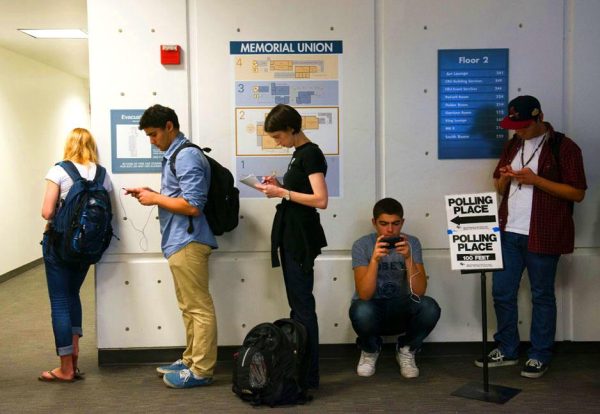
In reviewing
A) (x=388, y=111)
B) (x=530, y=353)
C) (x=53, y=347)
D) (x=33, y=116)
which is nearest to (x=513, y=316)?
(x=530, y=353)

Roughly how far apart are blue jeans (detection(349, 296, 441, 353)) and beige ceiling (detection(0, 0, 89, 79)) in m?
3.63

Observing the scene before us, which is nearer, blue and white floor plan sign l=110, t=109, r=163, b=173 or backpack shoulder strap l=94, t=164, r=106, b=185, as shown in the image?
backpack shoulder strap l=94, t=164, r=106, b=185

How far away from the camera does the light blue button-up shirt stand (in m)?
3.61

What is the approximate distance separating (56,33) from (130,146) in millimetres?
3621

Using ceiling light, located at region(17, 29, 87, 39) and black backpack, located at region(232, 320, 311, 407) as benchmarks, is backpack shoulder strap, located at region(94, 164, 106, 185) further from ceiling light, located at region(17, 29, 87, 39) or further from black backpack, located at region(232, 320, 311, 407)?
ceiling light, located at region(17, 29, 87, 39)

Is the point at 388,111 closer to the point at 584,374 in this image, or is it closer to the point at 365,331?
the point at 365,331

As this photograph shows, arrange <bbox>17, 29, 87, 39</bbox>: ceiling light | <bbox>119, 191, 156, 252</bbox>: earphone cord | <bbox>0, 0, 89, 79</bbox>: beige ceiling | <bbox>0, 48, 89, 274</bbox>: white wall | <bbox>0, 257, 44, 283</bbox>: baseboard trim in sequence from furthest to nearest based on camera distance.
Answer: <bbox>0, 48, 89, 274</bbox>: white wall < <bbox>0, 257, 44, 283</bbox>: baseboard trim < <bbox>17, 29, 87, 39</bbox>: ceiling light < <bbox>0, 0, 89, 79</bbox>: beige ceiling < <bbox>119, 191, 156, 252</bbox>: earphone cord

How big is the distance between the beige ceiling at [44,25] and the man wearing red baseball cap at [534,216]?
3.80 metres

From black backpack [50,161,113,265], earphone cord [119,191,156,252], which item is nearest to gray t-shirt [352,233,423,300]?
earphone cord [119,191,156,252]

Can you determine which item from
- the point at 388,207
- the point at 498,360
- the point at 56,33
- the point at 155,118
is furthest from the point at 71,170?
the point at 56,33

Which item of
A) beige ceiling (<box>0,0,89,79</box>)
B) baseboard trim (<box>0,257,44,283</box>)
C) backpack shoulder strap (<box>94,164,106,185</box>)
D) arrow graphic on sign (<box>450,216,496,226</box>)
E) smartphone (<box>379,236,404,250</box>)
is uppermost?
beige ceiling (<box>0,0,89,79</box>)

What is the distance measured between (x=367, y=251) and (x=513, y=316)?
1029 mm

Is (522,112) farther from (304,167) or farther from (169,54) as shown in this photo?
(169,54)

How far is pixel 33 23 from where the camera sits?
6.44m
